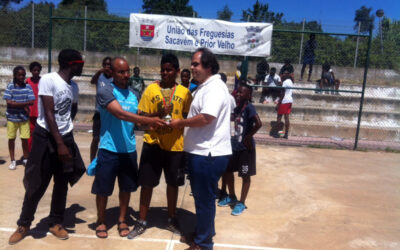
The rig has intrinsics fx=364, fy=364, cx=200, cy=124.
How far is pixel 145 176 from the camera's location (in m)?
3.77

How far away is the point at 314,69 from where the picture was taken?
1330cm

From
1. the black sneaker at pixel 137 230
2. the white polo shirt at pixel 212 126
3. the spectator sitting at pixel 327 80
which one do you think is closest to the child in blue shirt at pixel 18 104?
the black sneaker at pixel 137 230

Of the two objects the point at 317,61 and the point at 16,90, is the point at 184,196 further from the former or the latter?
the point at 317,61

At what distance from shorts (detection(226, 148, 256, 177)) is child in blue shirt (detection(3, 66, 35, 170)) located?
11.0ft

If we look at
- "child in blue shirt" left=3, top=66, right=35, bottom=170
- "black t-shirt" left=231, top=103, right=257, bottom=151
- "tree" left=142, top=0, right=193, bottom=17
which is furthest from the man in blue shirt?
"tree" left=142, top=0, right=193, bottom=17

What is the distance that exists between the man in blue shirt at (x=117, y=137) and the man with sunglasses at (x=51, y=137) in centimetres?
33

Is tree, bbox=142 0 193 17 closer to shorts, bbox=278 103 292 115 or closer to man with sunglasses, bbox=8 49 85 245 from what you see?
shorts, bbox=278 103 292 115

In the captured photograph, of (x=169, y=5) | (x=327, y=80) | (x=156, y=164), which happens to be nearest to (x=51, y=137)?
(x=156, y=164)

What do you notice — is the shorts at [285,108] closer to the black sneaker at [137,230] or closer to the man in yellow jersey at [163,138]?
the man in yellow jersey at [163,138]

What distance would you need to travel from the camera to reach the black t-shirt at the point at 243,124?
4.55 m

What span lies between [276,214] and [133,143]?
83.6 inches

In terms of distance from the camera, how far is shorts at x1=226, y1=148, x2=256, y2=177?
15.0 ft

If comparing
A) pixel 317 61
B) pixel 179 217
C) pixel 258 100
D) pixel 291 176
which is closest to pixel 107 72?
pixel 179 217

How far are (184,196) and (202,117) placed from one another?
2198 millimetres
